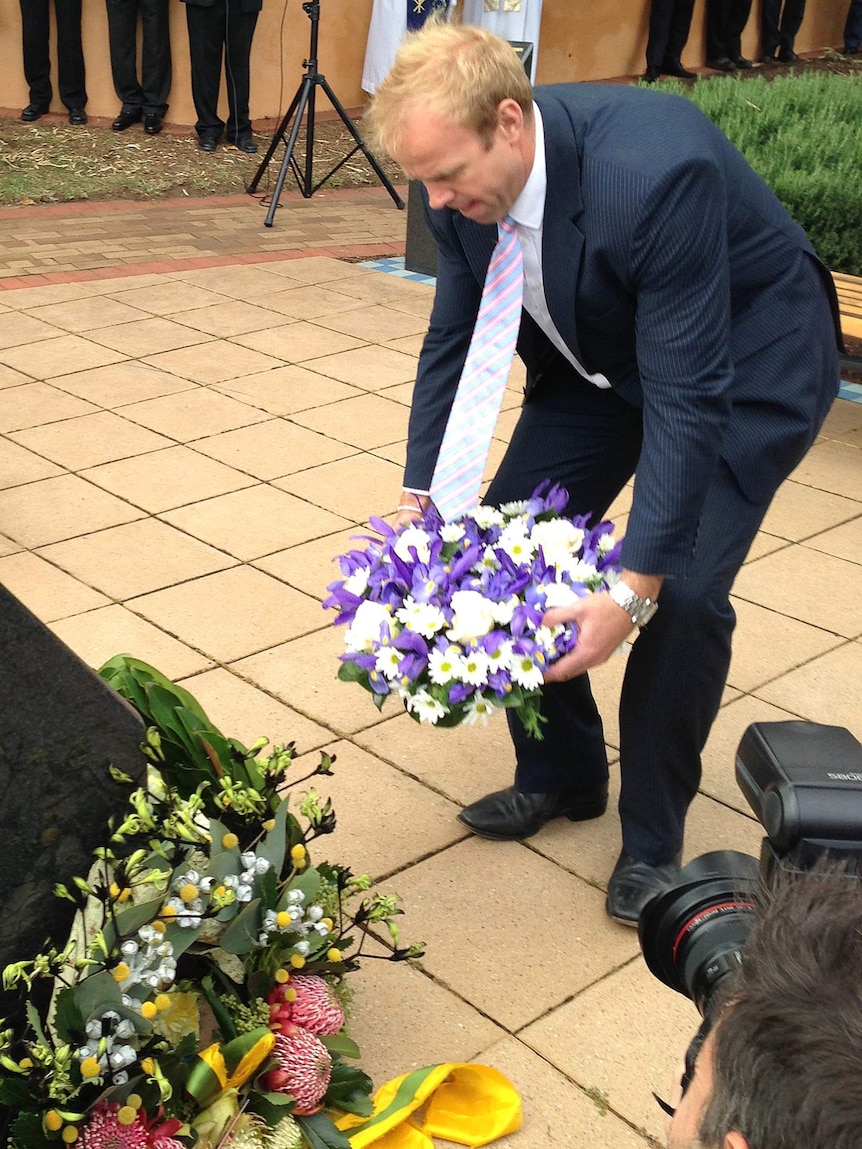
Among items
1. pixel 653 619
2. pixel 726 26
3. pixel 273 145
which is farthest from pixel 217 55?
pixel 653 619

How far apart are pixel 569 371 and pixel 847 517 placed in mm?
2607

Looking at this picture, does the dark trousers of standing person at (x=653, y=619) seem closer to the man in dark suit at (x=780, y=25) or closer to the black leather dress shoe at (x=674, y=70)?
the black leather dress shoe at (x=674, y=70)

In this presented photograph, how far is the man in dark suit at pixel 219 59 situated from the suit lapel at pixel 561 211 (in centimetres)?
923

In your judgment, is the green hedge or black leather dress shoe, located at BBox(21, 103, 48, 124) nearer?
the green hedge

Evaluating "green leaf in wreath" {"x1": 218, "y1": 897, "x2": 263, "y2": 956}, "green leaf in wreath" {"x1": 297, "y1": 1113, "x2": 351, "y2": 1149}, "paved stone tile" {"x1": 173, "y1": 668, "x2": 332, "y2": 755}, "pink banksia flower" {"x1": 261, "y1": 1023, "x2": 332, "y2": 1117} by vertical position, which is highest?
"green leaf in wreath" {"x1": 218, "y1": 897, "x2": 263, "y2": 956}

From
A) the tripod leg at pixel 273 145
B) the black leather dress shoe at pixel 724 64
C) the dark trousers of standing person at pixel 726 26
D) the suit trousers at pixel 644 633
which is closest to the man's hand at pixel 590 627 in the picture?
the suit trousers at pixel 644 633

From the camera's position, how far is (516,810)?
3.12 metres

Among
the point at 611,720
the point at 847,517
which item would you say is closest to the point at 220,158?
the point at 847,517

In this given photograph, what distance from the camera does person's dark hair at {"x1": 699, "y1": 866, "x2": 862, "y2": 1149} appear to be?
0.89 m

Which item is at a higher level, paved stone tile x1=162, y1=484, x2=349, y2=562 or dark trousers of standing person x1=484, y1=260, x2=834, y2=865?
dark trousers of standing person x1=484, y1=260, x2=834, y2=865

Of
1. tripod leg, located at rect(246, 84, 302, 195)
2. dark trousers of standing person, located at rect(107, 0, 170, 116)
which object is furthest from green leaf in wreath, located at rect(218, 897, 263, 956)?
dark trousers of standing person, located at rect(107, 0, 170, 116)

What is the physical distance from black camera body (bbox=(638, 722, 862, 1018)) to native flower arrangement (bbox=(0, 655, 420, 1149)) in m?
0.76

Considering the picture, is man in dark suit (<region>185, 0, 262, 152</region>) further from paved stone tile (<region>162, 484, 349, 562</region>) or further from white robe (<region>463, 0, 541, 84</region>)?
paved stone tile (<region>162, 484, 349, 562</region>)

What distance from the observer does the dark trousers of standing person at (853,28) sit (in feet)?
58.3
